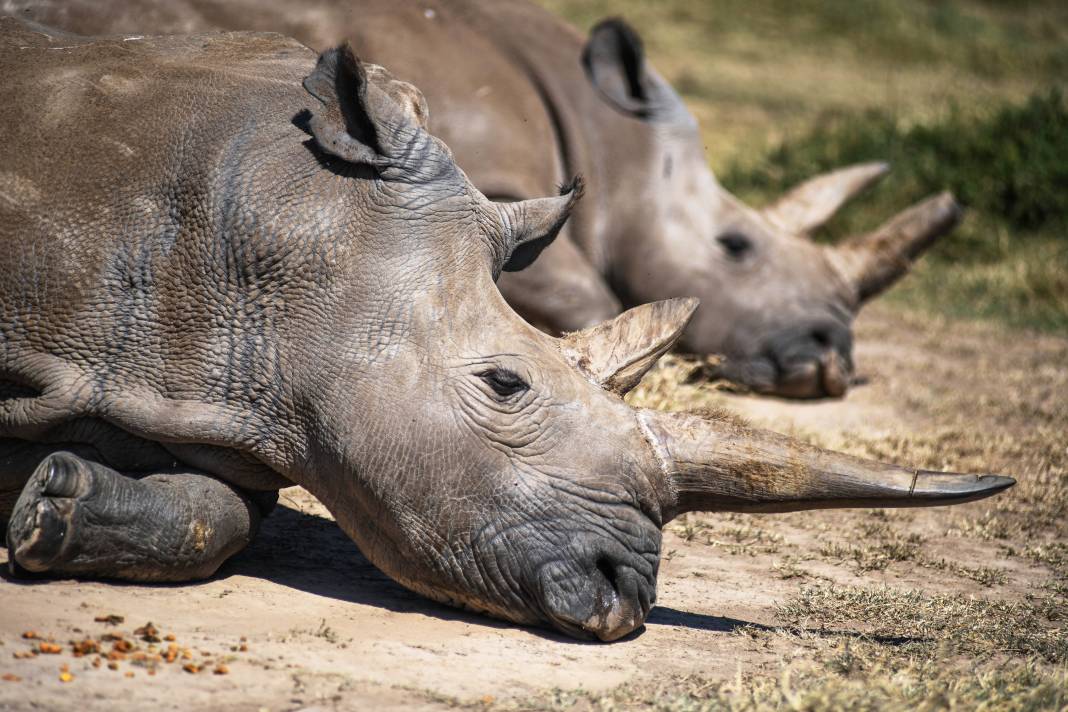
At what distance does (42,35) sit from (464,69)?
251 cm

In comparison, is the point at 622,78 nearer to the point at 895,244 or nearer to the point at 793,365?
the point at 793,365

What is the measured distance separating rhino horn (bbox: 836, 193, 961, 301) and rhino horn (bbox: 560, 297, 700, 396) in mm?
3816

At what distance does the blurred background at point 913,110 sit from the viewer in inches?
410

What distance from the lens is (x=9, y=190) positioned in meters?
3.87

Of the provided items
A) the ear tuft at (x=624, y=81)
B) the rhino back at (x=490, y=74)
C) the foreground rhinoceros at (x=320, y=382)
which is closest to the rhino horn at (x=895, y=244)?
the ear tuft at (x=624, y=81)

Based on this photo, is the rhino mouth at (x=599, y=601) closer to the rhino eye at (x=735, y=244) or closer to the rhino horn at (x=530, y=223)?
the rhino horn at (x=530, y=223)

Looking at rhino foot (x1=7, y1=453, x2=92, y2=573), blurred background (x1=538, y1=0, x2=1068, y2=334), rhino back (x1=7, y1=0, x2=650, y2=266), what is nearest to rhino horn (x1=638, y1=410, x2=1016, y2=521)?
rhino foot (x1=7, y1=453, x2=92, y2=573)

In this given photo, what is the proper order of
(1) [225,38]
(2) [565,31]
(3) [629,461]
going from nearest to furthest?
1. (3) [629,461]
2. (1) [225,38]
3. (2) [565,31]

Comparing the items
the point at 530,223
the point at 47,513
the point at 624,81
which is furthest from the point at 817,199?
the point at 47,513

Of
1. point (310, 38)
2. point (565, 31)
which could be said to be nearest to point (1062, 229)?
point (565, 31)

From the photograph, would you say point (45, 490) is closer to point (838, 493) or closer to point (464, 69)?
point (838, 493)

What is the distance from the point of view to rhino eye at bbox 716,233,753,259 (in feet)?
23.7

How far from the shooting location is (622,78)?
7242 mm

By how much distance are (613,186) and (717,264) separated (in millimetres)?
669
